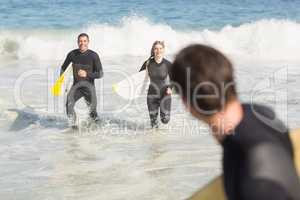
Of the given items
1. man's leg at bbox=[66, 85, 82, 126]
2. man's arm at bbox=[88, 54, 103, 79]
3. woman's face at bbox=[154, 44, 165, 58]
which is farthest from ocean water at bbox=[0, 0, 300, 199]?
woman's face at bbox=[154, 44, 165, 58]

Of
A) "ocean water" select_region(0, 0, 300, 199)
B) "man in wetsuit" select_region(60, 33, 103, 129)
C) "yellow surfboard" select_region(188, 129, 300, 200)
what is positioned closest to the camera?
"yellow surfboard" select_region(188, 129, 300, 200)

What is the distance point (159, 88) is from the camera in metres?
9.09

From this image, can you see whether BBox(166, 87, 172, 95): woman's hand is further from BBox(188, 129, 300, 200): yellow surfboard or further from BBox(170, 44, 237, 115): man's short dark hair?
BBox(170, 44, 237, 115): man's short dark hair

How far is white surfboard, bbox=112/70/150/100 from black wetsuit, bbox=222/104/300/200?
7216 mm

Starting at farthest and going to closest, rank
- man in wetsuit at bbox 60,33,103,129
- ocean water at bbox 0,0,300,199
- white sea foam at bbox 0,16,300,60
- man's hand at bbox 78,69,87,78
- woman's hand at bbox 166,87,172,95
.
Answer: white sea foam at bbox 0,16,300,60, man in wetsuit at bbox 60,33,103,129, man's hand at bbox 78,69,87,78, woman's hand at bbox 166,87,172,95, ocean water at bbox 0,0,300,199

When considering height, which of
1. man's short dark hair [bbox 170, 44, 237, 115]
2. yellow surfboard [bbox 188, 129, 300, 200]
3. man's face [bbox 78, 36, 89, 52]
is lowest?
yellow surfboard [bbox 188, 129, 300, 200]

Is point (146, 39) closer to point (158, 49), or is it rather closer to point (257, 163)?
point (158, 49)

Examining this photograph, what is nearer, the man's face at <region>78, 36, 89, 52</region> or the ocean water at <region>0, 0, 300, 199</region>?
the ocean water at <region>0, 0, 300, 199</region>

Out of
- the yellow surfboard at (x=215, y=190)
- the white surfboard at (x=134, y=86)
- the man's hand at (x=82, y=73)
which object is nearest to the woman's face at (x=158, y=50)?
the white surfboard at (x=134, y=86)

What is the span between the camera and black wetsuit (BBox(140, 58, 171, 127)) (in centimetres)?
901

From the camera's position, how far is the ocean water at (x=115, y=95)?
689cm

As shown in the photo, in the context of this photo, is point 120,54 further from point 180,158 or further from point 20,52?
point 180,158

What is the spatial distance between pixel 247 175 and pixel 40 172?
5.57 metres

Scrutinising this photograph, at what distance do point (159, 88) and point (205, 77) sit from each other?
23.2 ft
